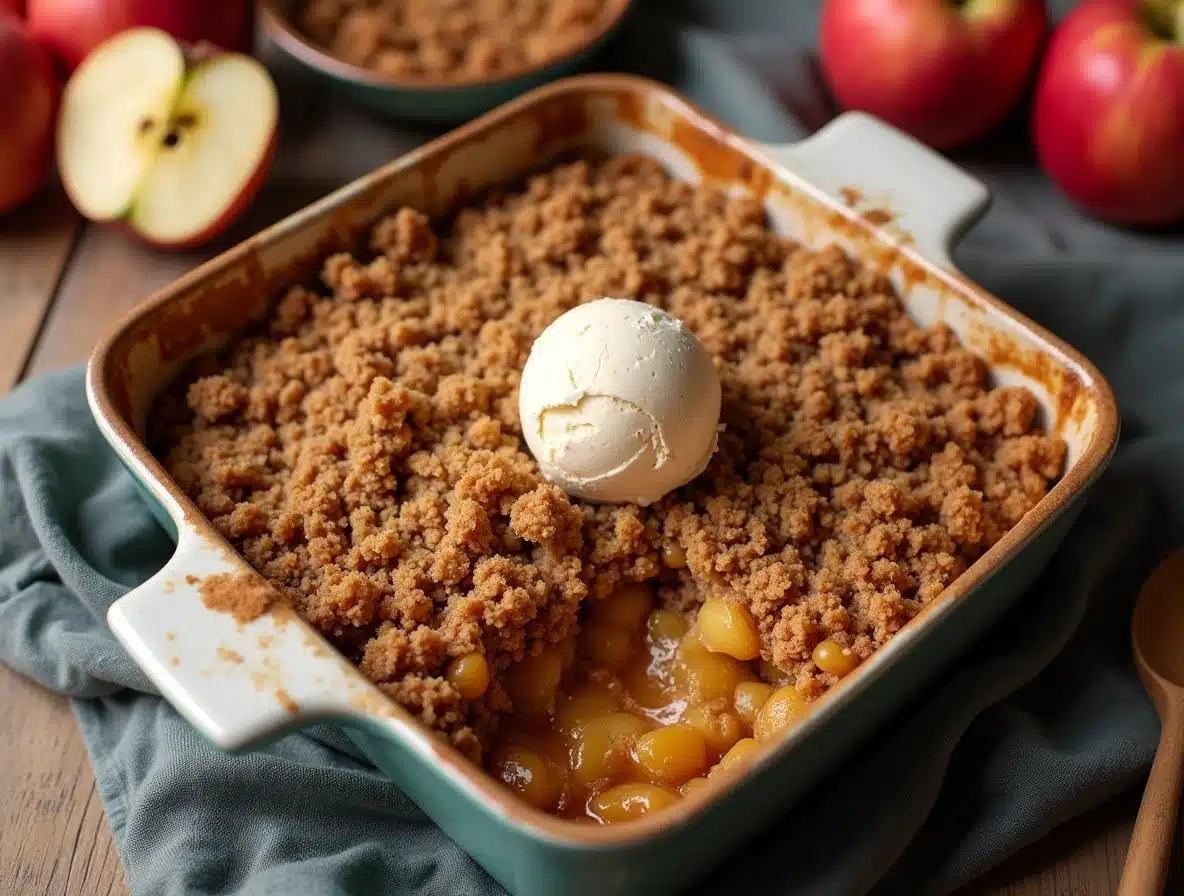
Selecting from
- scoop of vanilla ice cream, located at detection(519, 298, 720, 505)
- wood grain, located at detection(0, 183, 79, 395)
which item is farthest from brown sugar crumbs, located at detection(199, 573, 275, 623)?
wood grain, located at detection(0, 183, 79, 395)

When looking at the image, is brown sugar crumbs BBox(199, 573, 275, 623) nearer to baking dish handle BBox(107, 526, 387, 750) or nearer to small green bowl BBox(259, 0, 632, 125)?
baking dish handle BBox(107, 526, 387, 750)

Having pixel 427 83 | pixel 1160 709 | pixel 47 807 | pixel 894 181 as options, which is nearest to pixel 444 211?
pixel 427 83

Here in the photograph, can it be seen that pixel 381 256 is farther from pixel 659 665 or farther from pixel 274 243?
pixel 659 665

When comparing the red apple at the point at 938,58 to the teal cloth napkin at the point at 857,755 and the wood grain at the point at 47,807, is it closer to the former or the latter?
the teal cloth napkin at the point at 857,755

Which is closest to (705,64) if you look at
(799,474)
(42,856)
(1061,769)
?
(799,474)

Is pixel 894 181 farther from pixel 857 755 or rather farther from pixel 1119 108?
pixel 857 755

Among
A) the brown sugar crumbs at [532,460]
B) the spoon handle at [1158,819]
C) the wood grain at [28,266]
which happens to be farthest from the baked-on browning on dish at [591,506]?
the wood grain at [28,266]
